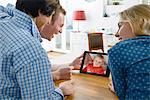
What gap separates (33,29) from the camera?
99 cm

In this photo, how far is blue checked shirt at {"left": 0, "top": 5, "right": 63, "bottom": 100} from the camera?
865 mm

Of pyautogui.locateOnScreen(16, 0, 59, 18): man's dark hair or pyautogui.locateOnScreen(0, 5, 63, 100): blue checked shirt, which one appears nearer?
pyautogui.locateOnScreen(0, 5, 63, 100): blue checked shirt

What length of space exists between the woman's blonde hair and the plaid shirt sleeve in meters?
0.54

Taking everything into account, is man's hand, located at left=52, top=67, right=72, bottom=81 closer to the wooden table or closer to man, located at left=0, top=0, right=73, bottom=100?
the wooden table

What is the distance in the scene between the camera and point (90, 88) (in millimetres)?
1416

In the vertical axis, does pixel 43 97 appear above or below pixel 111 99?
above

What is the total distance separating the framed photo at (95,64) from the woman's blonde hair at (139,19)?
1.57ft

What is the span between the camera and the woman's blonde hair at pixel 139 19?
1.17 m

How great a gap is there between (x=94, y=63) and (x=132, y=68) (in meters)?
0.60

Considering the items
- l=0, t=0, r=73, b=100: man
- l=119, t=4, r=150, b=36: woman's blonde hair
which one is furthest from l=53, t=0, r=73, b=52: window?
l=0, t=0, r=73, b=100: man

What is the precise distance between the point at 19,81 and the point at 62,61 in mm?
1233

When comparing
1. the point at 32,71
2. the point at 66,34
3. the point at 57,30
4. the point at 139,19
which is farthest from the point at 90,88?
the point at 66,34

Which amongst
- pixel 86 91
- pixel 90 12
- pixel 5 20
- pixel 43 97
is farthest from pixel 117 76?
pixel 90 12

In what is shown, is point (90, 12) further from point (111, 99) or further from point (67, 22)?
point (111, 99)
